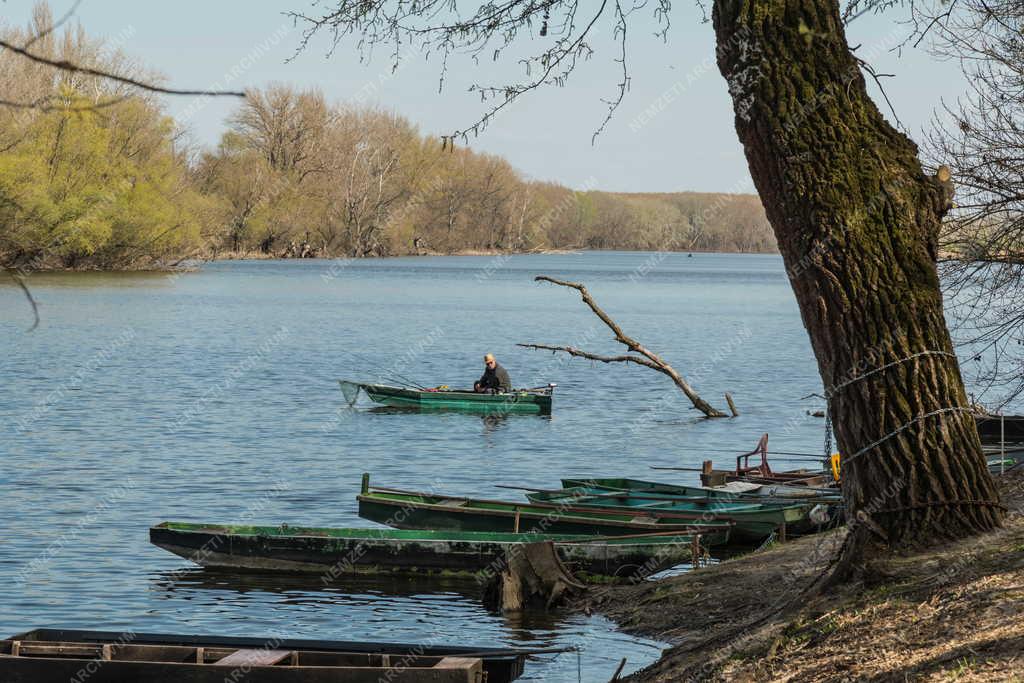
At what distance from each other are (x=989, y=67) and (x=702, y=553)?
22.6 ft

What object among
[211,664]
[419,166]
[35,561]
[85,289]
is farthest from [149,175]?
[211,664]

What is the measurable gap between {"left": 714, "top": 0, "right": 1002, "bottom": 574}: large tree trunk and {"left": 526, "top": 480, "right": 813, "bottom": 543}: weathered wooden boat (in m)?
7.38

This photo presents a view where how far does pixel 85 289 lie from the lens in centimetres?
7150

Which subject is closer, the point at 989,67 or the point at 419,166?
the point at 989,67

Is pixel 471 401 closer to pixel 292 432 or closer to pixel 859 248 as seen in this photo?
pixel 292 432

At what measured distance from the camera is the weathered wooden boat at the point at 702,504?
16.1 meters

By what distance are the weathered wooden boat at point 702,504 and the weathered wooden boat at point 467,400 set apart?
12.4 metres

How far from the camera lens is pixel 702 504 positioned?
690 inches

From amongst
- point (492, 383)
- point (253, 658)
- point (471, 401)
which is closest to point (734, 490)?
point (253, 658)

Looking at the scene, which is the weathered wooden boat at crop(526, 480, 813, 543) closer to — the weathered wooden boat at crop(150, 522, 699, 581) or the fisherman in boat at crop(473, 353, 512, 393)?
the weathered wooden boat at crop(150, 522, 699, 581)

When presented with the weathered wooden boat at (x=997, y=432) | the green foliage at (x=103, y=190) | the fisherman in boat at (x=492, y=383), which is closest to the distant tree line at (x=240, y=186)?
the green foliage at (x=103, y=190)

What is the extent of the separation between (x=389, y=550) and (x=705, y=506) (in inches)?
188

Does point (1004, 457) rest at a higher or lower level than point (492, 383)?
higher

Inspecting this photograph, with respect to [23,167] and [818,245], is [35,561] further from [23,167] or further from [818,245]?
[23,167]
